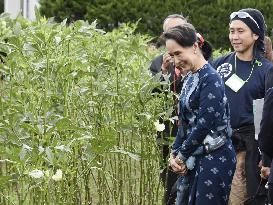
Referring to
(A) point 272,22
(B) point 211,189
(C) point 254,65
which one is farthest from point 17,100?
(A) point 272,22

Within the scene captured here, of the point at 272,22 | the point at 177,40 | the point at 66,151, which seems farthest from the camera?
the point at 272,22

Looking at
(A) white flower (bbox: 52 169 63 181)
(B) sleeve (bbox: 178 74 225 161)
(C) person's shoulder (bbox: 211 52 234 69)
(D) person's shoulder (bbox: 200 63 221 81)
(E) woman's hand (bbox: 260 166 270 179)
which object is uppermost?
(C) person's shoulder (bbox: 211 52 234 69)

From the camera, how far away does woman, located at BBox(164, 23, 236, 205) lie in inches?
161

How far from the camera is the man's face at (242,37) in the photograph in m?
4.89

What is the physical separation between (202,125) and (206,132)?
5cm

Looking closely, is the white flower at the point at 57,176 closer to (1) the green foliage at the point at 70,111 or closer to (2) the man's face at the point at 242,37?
(1) the green foliage at the point at 70,111

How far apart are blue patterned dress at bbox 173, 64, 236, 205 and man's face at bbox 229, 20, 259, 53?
0.79 meters

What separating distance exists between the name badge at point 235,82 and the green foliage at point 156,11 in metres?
10.4

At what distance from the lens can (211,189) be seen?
4160mm

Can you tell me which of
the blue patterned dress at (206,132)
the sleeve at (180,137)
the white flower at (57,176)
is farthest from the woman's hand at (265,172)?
the white flower at (57,176)

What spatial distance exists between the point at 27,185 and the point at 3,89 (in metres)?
1.15

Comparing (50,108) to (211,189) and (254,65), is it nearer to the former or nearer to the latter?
(211,189)

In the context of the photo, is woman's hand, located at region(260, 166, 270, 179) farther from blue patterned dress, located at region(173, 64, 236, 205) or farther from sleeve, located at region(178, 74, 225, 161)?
sleeve, located at region(178, 74, 225, 161)

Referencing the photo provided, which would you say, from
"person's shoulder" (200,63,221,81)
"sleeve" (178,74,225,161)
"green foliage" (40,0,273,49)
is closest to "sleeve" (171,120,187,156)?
"sleeve" (178,74,225,161)
